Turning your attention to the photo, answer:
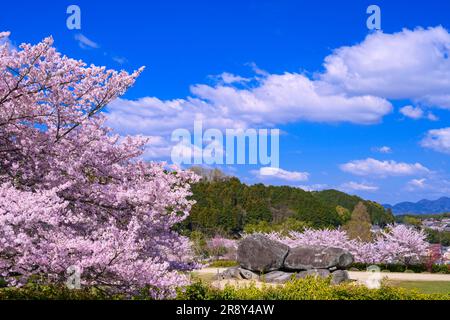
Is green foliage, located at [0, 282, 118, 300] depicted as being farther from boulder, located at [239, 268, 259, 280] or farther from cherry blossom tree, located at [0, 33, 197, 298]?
boulder, located at [239, 268, 259, 280]

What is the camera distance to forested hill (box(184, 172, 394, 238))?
65.4 m

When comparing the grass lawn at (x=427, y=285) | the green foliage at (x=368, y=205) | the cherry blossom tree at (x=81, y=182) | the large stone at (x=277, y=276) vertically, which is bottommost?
the grass lawn at (x=427, y=285)

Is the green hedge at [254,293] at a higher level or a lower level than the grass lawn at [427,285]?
higher

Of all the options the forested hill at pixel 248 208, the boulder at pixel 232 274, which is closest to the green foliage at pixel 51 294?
the boulder at pixel 232 274

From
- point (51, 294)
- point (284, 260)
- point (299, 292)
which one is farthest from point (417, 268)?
point (51, 294)

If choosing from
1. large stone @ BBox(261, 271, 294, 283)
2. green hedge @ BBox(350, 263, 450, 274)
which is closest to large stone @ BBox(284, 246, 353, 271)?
large stone @ BBox(261, 271, 294, 283)

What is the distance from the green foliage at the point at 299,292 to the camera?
11336mm

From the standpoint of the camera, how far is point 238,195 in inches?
3007

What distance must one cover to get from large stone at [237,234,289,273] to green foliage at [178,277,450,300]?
1305 centimetres

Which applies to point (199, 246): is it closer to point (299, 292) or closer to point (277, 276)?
point (277, 276)

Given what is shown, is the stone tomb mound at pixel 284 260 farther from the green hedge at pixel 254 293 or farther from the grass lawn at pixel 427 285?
the green hedge at pixel 254 293

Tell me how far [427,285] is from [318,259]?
539cm

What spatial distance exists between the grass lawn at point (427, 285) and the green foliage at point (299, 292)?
1033cm
